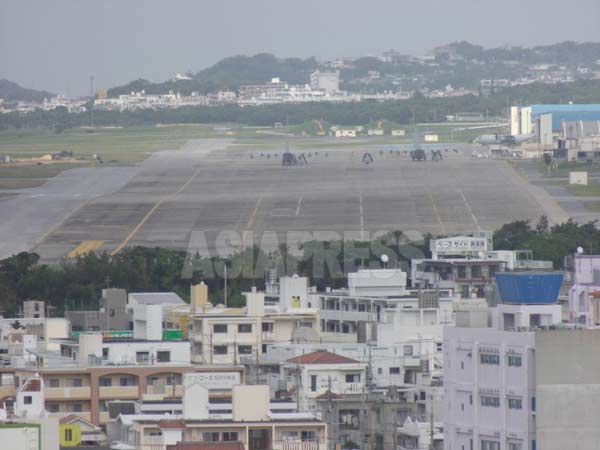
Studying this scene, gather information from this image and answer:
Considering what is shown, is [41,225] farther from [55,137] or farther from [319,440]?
[55,137]

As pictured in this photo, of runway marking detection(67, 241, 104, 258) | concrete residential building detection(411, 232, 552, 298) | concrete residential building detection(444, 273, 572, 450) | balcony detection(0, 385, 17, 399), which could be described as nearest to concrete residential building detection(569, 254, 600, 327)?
concrete residential building detection(444, 273, 572, 450)

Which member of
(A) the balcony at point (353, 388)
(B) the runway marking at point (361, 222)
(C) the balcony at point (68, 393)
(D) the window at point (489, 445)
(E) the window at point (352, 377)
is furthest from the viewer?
(B) the runway marking at point (361, 222)

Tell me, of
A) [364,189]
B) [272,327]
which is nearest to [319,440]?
[272,327]

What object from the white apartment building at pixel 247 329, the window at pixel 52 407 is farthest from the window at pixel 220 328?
the window at pixel 52 407

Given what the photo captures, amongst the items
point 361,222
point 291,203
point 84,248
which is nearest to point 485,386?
Answer: point 84,248

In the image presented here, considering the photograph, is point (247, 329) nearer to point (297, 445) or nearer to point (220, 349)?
point (220, 349)

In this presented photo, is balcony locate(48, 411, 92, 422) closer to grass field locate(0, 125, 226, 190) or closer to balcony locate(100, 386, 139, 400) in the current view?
balcony locate(100, 386, 139, 400)
